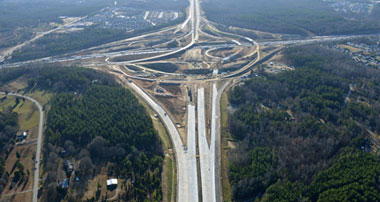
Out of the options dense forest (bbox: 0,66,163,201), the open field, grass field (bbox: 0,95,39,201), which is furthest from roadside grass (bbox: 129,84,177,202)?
grass field (bbox: 0,95,39,201)

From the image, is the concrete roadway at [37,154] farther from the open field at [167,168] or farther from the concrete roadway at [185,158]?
the concrete roadway at [185,158]

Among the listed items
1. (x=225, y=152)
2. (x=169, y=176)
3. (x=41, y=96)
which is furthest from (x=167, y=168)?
(x=41, y=96)

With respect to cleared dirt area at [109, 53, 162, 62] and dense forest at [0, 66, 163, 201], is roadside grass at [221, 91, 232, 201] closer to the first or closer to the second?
dense forest at [0, 66, 163, 201]

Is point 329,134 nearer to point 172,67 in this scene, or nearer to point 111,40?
point 172,67

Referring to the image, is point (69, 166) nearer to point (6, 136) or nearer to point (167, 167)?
point (6, 136)

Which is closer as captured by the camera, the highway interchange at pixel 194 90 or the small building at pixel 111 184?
the small building at pixel 111 184

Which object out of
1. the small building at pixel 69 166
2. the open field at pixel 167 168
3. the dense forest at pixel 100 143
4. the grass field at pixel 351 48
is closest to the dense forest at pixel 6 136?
the dense forest at pixel 100 143
